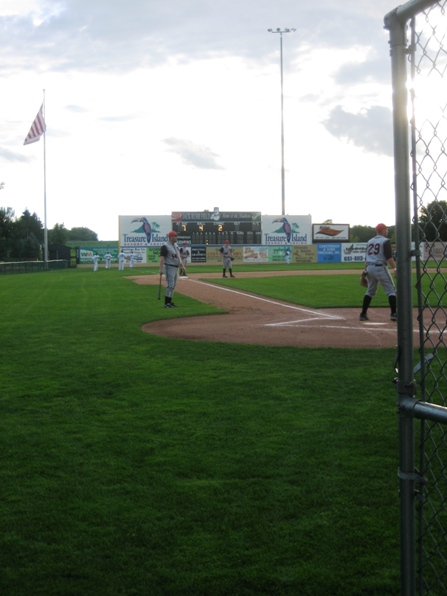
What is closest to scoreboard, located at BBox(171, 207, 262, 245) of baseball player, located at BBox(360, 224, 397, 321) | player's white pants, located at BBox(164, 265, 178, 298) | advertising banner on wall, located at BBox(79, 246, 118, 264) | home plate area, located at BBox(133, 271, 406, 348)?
advertising banner on wall, located at BBox(79, 246, 118, 264)

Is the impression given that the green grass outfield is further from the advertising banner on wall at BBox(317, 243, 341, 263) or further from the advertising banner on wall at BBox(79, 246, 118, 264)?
the advertising banner on wall at BBox(317, 243, 341, 263)

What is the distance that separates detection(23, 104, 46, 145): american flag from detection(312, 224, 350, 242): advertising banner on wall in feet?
103

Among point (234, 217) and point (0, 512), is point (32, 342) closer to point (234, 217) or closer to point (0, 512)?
point (0, 512)

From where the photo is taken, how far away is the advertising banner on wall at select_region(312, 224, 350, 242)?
231ft

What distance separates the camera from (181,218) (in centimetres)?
5959

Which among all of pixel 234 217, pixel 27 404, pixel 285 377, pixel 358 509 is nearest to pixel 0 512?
pixel 358 509

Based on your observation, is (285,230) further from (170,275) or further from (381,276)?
(381,276)

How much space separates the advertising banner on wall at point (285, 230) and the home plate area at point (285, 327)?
1874 inches

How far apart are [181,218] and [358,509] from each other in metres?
55.8

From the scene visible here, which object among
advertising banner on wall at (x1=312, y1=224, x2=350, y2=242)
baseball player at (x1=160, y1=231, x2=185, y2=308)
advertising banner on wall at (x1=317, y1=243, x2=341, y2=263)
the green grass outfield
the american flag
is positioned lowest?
the green grass outfield

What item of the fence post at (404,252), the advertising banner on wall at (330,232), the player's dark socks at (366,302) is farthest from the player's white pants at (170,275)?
the advertising banner on wall at (330,232)

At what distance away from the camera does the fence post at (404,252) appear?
3.02 m

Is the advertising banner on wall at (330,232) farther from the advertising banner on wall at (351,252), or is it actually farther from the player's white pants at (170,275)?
the player's white pants at (170,275)


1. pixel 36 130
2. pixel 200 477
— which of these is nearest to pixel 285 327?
pixel 200 477
